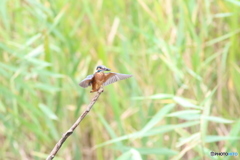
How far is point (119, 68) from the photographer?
6.21 ft

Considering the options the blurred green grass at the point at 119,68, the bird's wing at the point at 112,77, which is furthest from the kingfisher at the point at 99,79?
the blurred green grass at the point at 119,68

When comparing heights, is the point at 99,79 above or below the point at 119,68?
below

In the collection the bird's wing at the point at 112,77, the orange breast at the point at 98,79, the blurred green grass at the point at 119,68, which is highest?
the blurred green grass at the point at 119,68

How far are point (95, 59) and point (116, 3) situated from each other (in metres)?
0.28

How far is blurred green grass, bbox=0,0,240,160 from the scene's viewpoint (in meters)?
1.69

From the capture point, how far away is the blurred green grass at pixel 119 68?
169 cm

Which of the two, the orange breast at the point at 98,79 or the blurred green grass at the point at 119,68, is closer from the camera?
the orange breast at the point at 98,79

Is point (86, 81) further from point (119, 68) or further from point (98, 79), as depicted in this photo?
point (119, 68)

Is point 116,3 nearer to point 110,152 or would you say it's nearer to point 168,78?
point 168,78

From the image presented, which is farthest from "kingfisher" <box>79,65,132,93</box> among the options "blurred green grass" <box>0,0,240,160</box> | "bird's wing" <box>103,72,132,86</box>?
"blurred green grass" <box>0,0,240,160</box>

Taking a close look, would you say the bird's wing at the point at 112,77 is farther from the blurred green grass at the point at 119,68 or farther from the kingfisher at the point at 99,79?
the blurred green grass at the point at 119,68

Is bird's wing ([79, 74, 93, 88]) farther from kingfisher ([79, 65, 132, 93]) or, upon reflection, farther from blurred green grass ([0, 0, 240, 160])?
blurred green grass ([0, 0, 240, 160])

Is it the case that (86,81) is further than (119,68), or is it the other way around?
(119,68)

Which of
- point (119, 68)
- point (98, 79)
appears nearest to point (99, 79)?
point (98, 79)
